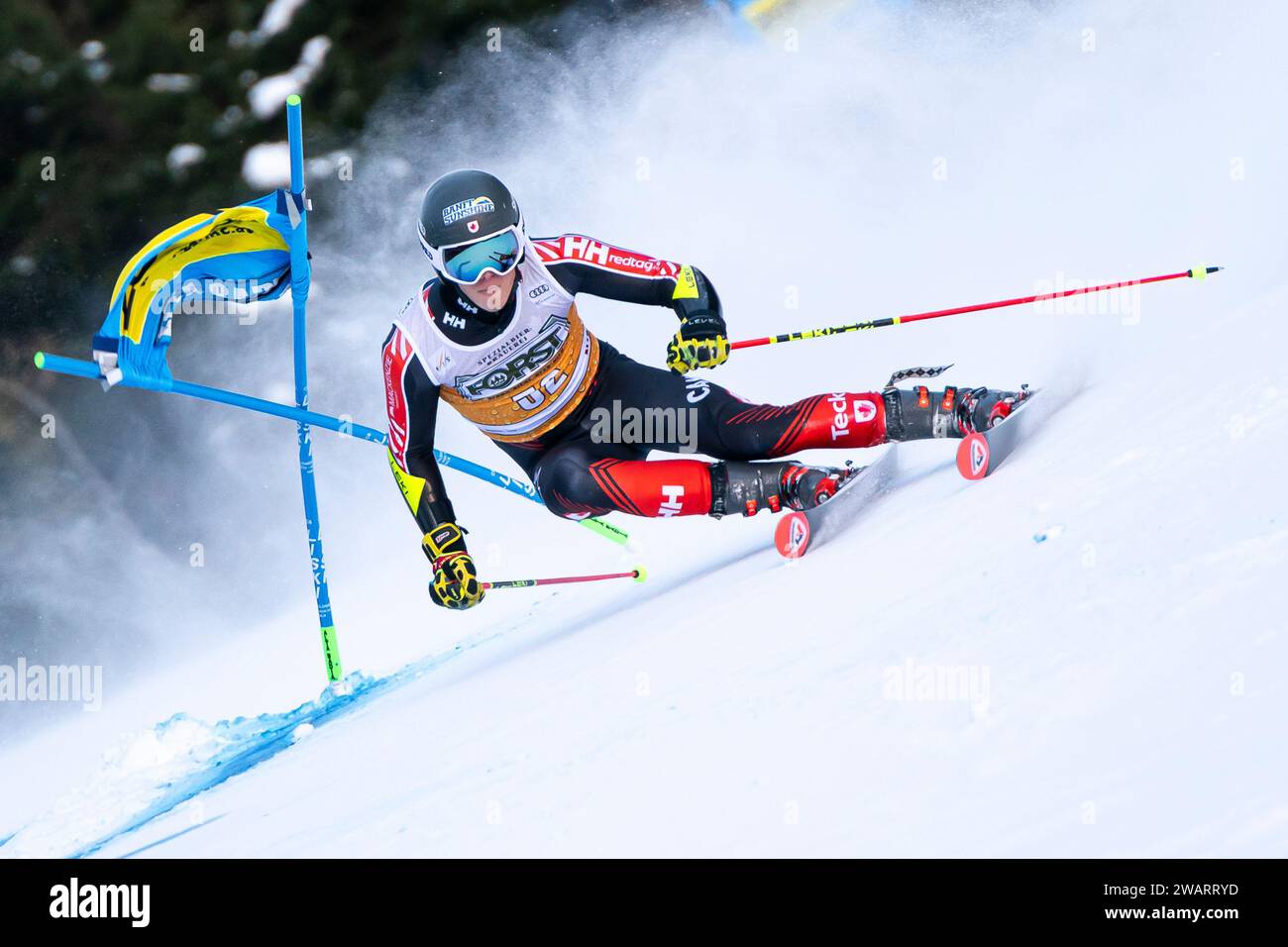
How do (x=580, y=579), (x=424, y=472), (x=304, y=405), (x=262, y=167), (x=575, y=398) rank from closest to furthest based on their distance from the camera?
(x=424, y=472), (x=575, y=398), (x=304, y=405), (x=580, y=579), (x=262, y=167)

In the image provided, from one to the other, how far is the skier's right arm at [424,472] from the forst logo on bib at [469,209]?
42 cm

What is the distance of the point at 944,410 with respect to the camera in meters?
3.46

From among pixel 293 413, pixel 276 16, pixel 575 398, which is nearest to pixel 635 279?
pixel 575 398

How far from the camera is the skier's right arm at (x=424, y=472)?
368 cm

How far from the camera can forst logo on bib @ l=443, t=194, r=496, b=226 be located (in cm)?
346

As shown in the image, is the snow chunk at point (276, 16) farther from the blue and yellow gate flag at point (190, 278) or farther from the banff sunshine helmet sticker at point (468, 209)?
the banff sunshine helmet sticker at point (468, 209)

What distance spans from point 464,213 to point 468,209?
0.05 ft


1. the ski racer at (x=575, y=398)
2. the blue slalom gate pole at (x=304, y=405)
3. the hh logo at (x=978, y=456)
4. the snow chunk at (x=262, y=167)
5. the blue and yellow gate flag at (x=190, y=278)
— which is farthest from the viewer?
the snow chunk at (x=262, y=167)

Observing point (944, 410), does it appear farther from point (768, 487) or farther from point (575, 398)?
point (575, 398)

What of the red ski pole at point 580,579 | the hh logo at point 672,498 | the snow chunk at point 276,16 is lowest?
the red ski pole at point 580,579

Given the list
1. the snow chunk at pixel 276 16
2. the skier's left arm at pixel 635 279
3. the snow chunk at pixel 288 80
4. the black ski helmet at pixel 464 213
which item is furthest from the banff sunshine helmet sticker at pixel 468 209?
the snow chunk at pixel 276 16

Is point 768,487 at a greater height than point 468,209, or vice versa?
point 468,209

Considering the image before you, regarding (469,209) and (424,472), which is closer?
(469,209)

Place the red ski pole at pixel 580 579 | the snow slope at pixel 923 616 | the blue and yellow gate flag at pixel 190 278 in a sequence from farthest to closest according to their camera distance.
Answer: the red ski pole at pixel 580 579
the blue and yellow gate flag at pixel 190 278
the snow slope at pixel 923 616
